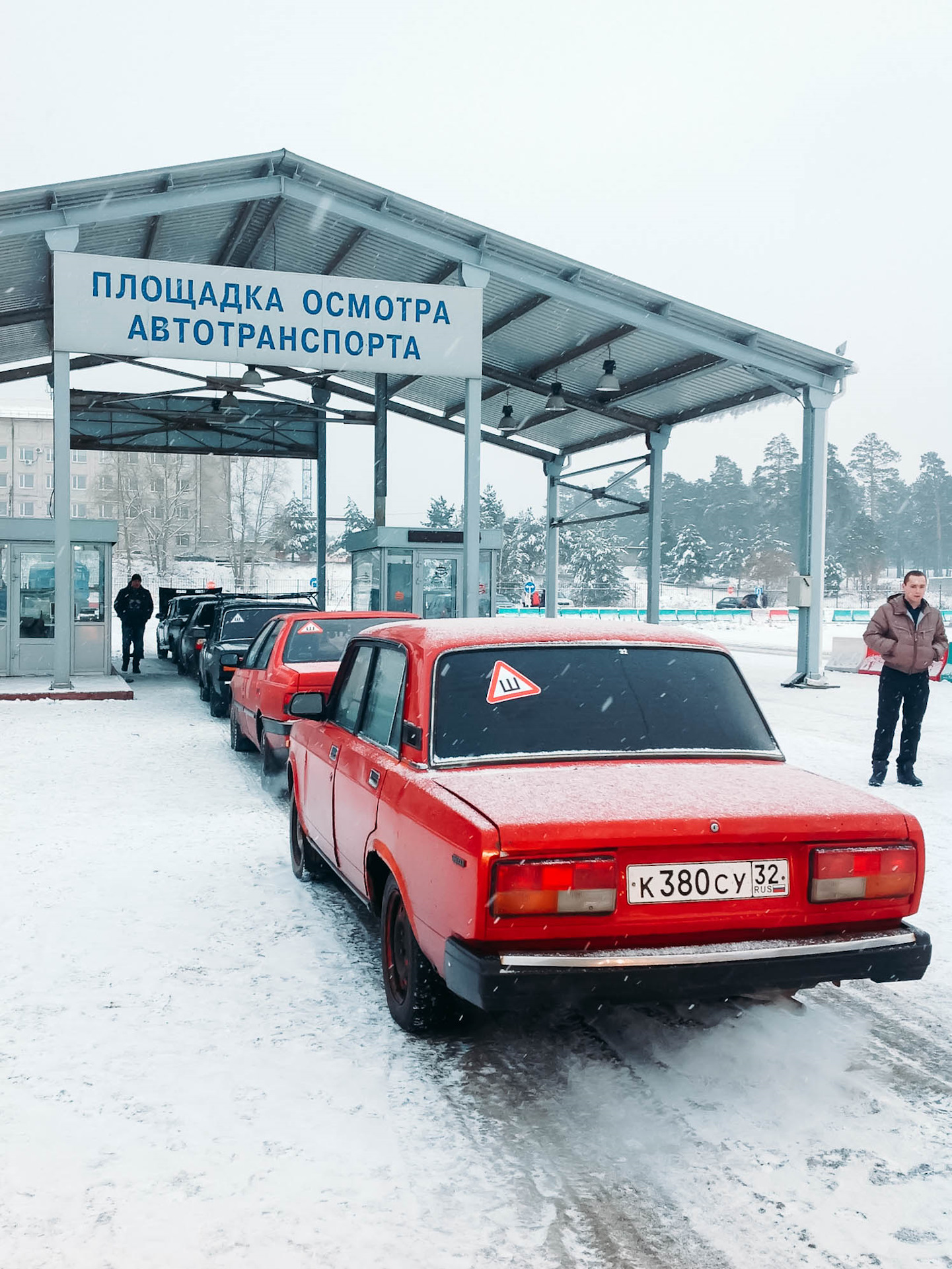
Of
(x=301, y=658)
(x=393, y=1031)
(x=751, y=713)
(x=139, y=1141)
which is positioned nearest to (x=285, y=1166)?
(x=139, y=1141)

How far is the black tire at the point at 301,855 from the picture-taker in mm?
5914

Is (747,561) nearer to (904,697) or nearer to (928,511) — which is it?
(928,511)

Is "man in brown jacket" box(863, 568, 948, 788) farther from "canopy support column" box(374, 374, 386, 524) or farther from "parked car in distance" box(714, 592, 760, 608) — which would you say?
"parked car in distance" box(714, 592, 760, 608)

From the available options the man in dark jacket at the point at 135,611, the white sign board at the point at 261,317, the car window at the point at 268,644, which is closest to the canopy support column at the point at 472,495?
the white sign board at the point at 261,317

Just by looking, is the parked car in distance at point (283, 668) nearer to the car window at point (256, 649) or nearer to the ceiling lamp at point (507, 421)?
the car window at point (256, 649)

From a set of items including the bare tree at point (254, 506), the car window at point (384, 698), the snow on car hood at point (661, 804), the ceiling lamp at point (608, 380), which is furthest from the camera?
the bare tree at point (254, 506)

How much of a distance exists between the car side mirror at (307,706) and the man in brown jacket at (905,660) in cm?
501

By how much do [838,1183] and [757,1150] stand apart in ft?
0.80

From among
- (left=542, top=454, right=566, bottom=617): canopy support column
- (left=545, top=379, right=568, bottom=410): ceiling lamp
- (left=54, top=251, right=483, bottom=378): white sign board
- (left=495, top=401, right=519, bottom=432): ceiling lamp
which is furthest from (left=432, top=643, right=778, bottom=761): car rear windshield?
(left=542, top=454, right=566, bottom=617): canopy support column

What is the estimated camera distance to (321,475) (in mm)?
29219

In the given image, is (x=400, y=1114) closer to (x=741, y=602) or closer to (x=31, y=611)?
(x=31, y=611)

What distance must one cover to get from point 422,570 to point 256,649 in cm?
1367

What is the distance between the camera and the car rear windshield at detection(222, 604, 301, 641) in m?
14.0

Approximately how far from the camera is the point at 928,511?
116500 mm
